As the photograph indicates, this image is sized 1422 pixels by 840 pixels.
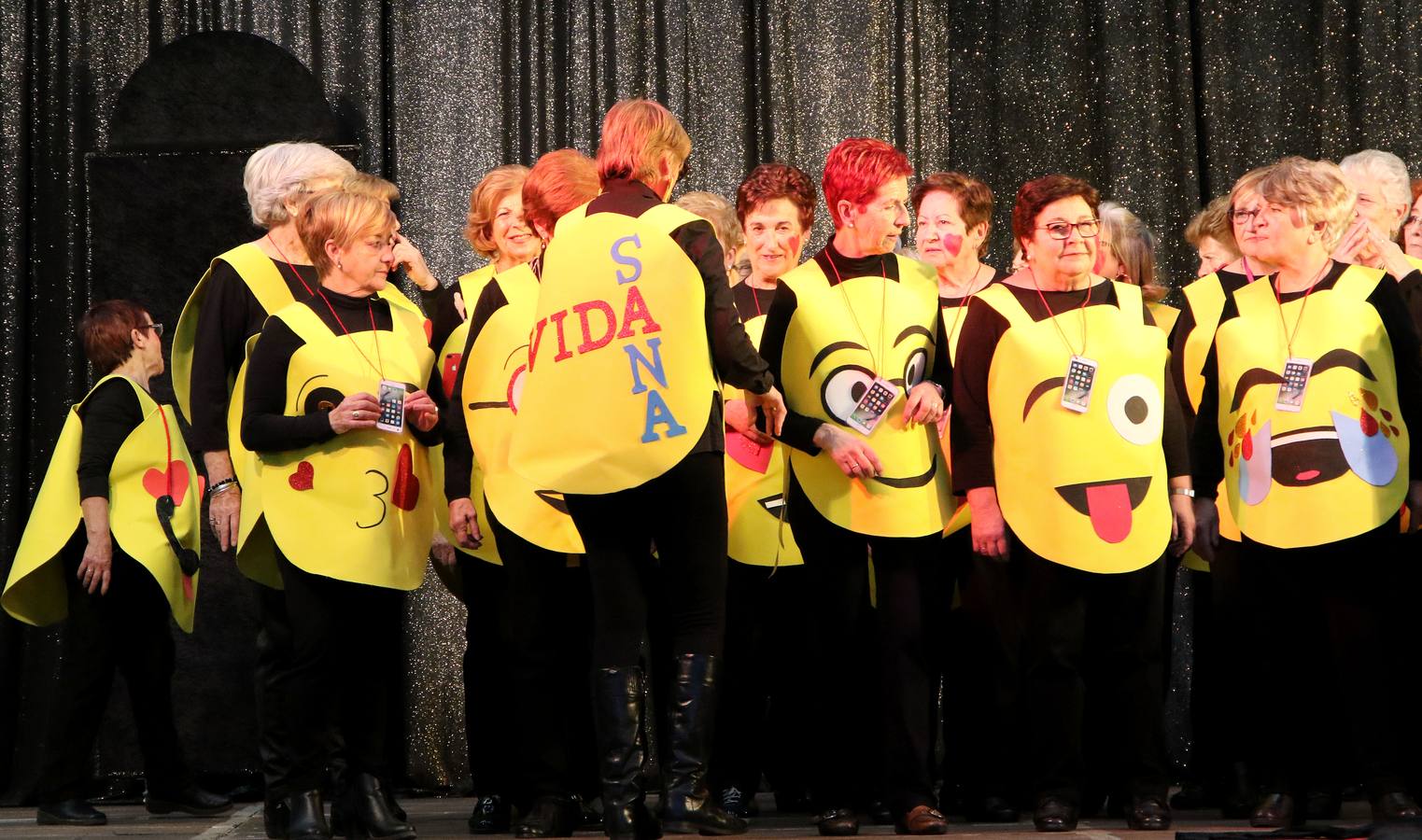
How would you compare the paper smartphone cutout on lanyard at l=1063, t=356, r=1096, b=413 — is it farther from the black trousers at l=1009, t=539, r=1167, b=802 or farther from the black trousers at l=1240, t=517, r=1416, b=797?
the black trousers at l=1240, t=517, r=1416, b=797

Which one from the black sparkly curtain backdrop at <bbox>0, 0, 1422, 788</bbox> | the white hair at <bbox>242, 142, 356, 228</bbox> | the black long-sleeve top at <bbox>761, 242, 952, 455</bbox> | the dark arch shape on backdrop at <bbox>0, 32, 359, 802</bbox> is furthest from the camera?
the black sparkly curtain backdrop at <bbox>0, 0, 1422, 788</bbox>

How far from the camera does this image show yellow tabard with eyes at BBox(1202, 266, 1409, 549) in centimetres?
369

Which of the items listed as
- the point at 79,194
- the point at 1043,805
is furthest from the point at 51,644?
the point at 1043,805

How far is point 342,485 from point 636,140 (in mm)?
1025

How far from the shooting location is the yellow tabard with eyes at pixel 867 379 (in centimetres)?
371

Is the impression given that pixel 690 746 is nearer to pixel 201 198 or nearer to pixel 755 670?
pixel 755 670

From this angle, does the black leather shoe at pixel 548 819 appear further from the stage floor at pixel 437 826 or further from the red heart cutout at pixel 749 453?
the red heart cutout at pixel 749 453

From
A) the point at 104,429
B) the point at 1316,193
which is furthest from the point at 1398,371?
the point at 104,429

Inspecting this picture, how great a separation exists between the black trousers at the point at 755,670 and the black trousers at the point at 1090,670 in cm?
71

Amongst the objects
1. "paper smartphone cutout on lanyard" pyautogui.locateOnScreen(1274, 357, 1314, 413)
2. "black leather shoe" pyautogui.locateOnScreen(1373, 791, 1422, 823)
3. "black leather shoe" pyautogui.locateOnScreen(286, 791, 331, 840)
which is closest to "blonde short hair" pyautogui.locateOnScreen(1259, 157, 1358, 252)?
"paper smartphone cutout on lanyard" pyautogui.locateOnScreen(1274, 357, 1314, 413)

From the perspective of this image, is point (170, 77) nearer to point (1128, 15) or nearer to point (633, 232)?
point (633, 232)

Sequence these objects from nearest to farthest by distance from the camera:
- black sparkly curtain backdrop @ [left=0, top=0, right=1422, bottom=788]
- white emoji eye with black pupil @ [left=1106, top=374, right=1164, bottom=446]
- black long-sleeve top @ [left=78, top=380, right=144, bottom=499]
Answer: white emoji eye with black pupil @ [left=1106, top=374, right=1164, bottom=446] < black long-sleeve top @ [left=78, top=380, right=144, bottom=499] < black sparkly curtain backdrop @ [left=0, top=0, right=1422, bottom=788]

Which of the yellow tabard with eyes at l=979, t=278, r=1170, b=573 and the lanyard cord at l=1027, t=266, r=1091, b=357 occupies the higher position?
the lanyard cord at l=1027, t=266, r=1091, b=357

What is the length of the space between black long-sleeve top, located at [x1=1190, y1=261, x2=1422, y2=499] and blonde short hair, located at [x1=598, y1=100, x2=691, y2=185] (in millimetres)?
1450
